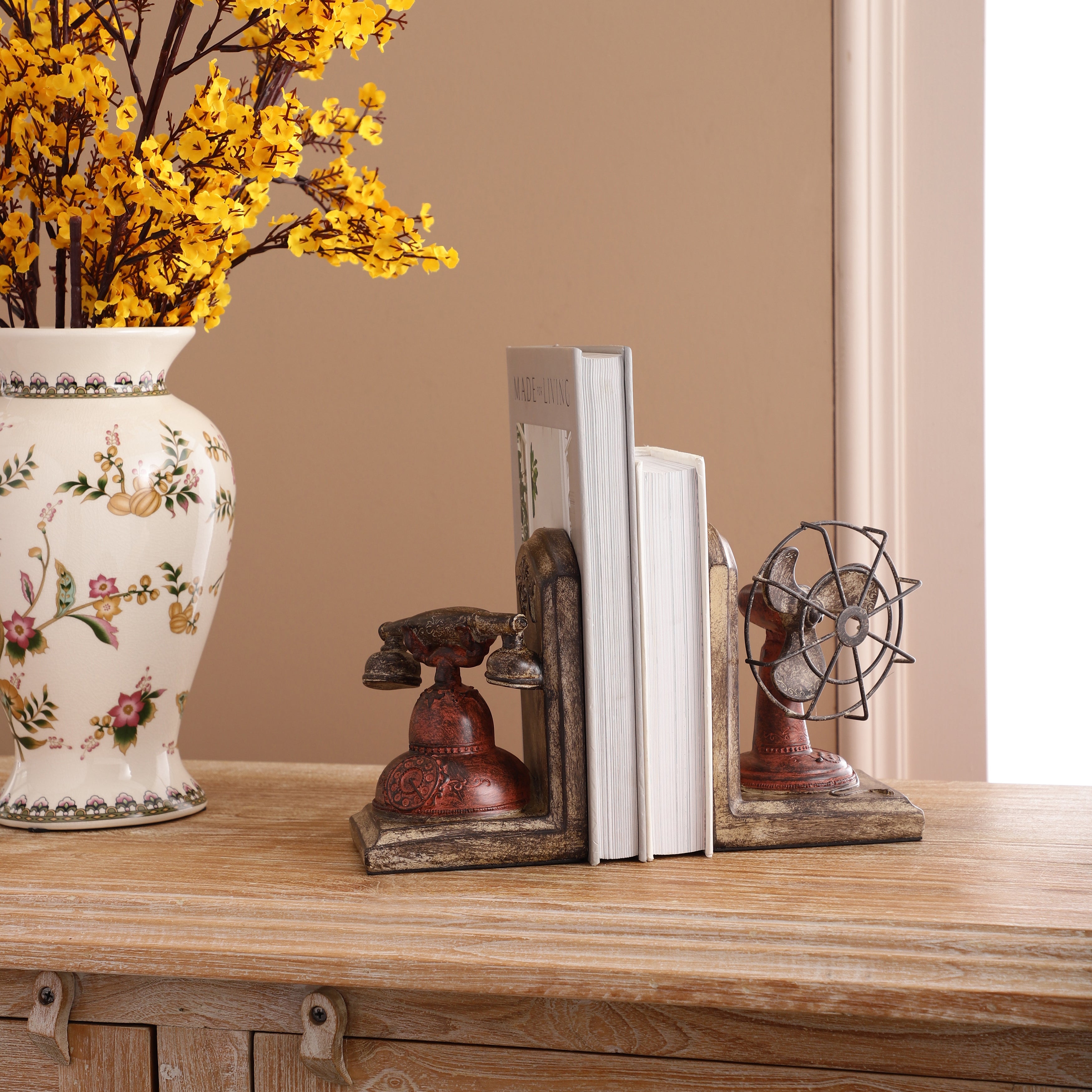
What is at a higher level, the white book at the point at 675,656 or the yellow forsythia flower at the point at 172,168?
the yellow forsythia flower at the point at 172,168

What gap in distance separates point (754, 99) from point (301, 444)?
2.66 ft

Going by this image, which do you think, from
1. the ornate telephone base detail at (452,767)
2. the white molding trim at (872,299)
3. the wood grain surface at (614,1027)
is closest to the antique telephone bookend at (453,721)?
the ornate telephone base detail at (452,767)

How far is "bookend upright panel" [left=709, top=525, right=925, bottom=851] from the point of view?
0.90 m

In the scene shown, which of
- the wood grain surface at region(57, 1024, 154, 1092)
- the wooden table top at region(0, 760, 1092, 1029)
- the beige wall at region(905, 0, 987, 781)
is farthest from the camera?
the beige wall at region(905, 0, 987, 781)

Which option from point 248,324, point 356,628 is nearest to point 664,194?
point 248,324

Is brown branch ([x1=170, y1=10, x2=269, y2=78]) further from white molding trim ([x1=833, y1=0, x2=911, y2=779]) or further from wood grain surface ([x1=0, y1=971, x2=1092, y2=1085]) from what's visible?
white molding trim ([x1=833, y1=0, x2=911, y2=779])

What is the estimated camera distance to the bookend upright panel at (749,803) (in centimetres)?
90

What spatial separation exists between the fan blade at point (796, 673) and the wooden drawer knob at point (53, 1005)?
0.53 metres

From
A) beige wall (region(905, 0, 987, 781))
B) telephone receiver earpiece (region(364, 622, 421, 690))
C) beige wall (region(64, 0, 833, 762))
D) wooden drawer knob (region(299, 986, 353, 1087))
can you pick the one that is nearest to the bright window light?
beige wall (region(905, 0, 987, 781))

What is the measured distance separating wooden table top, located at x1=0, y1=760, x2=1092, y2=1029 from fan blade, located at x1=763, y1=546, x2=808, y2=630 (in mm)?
173

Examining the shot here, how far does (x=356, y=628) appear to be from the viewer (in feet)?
6.29

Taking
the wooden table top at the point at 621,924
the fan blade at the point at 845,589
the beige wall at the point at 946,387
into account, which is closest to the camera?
the wooden table top at the point at 621,924

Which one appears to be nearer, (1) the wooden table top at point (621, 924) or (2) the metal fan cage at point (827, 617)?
(1) the wooden table top at point (621, 924)

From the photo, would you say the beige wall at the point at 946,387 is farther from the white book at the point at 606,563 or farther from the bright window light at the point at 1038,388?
the white book at the point at 606,563
